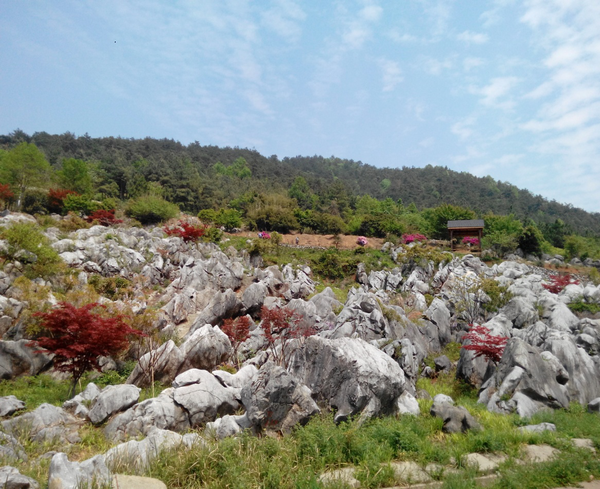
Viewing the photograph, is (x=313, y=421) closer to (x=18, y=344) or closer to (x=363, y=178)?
(x=18, y=344)

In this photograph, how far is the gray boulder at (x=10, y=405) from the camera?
7562 millimetres

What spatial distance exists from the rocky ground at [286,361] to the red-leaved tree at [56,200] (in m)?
18.2

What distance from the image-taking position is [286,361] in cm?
949

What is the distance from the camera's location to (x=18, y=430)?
6711 millimetres

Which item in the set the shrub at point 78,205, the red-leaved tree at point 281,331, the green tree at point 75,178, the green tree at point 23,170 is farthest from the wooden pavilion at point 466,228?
the green tree at point 23,170

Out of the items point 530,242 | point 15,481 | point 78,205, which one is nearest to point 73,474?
point 15,481

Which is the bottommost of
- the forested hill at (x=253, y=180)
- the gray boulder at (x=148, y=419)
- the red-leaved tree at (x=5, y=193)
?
the gray boulder at (x=148, y=419)

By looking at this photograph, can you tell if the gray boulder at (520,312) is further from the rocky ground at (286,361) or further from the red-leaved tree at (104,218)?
the red-leaved tree at (104,218)

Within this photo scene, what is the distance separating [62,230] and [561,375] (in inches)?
1220

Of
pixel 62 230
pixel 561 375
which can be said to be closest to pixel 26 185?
pixel 62 230

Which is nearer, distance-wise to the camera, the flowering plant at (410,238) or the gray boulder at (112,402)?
the gray boulder at (112,402)

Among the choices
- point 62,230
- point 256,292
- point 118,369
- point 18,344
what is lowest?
point 118,369

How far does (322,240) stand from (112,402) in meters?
31.5

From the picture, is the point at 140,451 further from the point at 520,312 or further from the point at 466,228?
the point at 466,228
